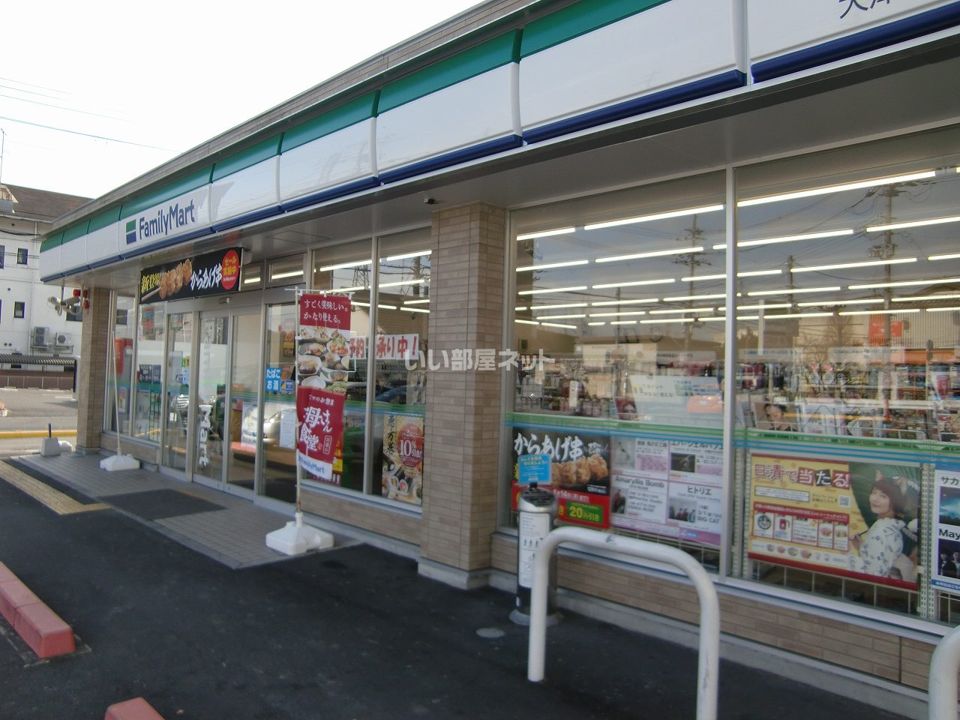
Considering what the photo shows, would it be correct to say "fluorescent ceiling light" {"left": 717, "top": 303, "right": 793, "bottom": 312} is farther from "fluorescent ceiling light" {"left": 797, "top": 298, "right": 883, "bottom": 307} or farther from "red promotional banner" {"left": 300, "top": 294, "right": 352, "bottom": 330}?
"red promotional banner" {"left": 300, "top": 294, "right": 352, "bottom": 330}

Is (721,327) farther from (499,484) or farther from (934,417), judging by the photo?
(499,484)

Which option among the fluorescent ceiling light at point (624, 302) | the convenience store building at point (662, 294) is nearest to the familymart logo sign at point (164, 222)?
the convenience store building at point (662, 294)

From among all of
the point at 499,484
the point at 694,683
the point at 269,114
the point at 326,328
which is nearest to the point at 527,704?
the point at 694,683

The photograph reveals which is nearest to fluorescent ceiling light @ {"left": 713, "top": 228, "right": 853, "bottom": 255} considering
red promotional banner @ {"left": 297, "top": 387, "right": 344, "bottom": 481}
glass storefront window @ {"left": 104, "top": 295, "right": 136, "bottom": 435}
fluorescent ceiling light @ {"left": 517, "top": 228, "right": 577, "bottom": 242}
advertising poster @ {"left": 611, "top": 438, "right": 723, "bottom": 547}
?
fluorescent ceiling light @ {"left": 517, "top": 228, "right": 577, "bottom": 242}

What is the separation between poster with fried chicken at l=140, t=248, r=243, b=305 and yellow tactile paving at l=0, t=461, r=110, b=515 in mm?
3160

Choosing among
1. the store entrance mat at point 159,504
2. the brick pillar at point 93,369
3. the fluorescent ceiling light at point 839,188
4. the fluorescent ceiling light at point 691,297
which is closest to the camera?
the fluorescent ceiling light at point 839,188

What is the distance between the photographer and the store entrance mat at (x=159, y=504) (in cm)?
820

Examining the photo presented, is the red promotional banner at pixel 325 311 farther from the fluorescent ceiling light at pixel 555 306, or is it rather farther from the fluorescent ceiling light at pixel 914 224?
the fluorescent ceiling light at pixel 914 224

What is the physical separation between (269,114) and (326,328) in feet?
9.19

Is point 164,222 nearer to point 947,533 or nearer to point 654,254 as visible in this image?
point 654,254

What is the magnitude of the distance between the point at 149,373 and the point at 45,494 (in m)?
3.26

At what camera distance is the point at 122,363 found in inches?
501

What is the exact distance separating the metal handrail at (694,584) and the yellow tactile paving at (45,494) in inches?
271

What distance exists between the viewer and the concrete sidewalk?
147 inches
